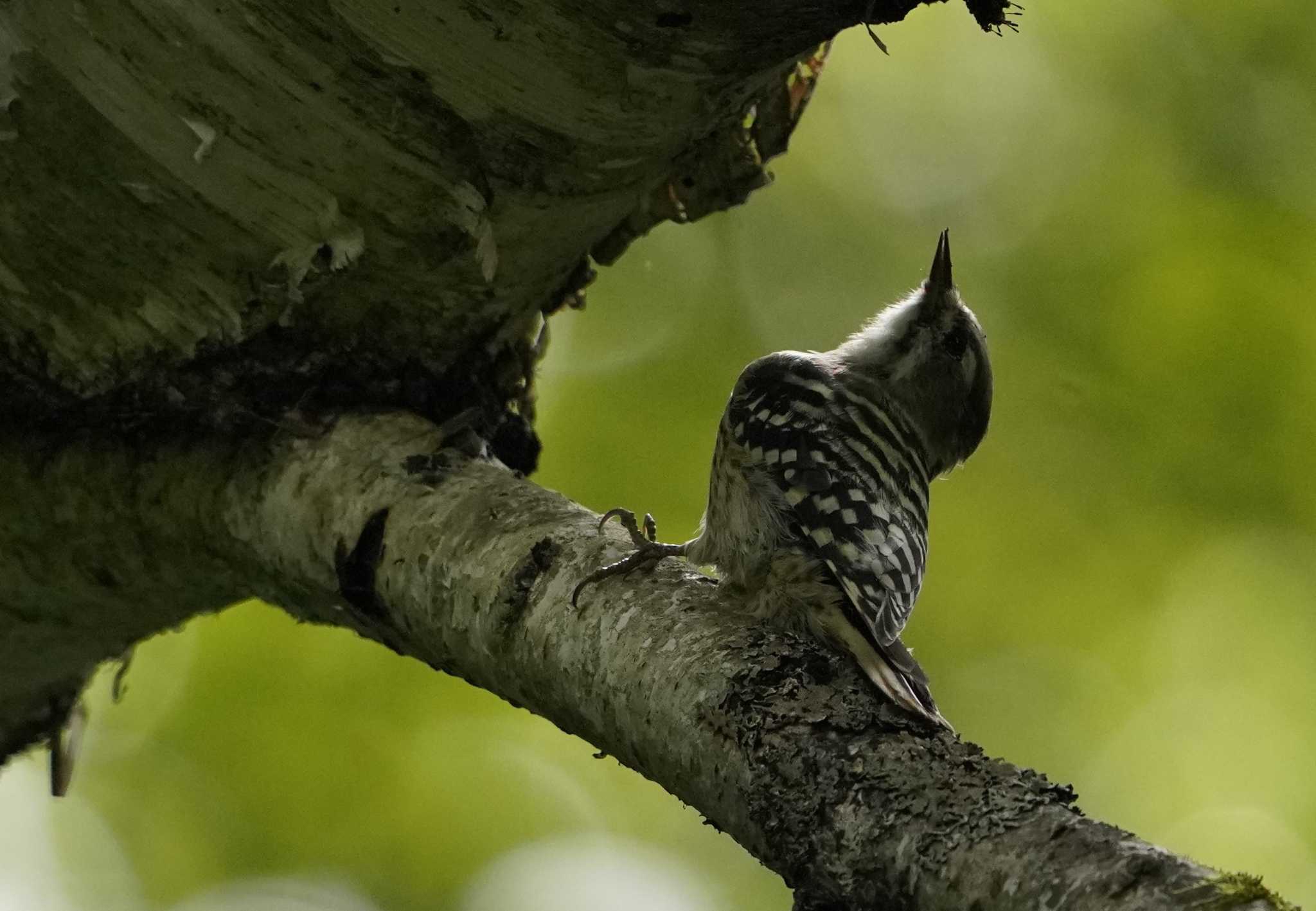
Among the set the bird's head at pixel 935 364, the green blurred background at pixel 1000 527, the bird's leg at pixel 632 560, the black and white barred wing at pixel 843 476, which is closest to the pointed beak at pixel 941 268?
the bird's head at pixel 935 364

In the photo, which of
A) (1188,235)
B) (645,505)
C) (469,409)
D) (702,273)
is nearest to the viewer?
(469,409)

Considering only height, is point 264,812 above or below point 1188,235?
below

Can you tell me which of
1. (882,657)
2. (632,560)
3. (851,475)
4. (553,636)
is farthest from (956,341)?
(553,636)

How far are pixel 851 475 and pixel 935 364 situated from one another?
2.95ft

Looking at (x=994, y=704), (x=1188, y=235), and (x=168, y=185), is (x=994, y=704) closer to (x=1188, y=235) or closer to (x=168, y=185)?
(x=1188, y=235)

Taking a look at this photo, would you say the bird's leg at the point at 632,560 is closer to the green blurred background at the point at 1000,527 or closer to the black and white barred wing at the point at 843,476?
the black and white barred wing at the point at 843,476

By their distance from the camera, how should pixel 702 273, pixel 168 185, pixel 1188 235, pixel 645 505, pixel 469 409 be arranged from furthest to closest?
pixel 702 273 → pixel 645 505 → pixel 1188 235 → pixel 469 409 → pixel 168 185

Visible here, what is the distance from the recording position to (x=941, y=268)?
3.58 m

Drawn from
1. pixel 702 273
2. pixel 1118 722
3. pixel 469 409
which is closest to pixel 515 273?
pixel 469 409

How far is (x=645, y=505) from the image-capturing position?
4.12 m

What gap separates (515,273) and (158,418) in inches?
28.2

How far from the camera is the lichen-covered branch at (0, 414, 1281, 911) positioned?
1235 millimetres

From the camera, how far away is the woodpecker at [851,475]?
2.28m

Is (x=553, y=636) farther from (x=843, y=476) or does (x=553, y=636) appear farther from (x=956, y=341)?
(x=956, y=341)
